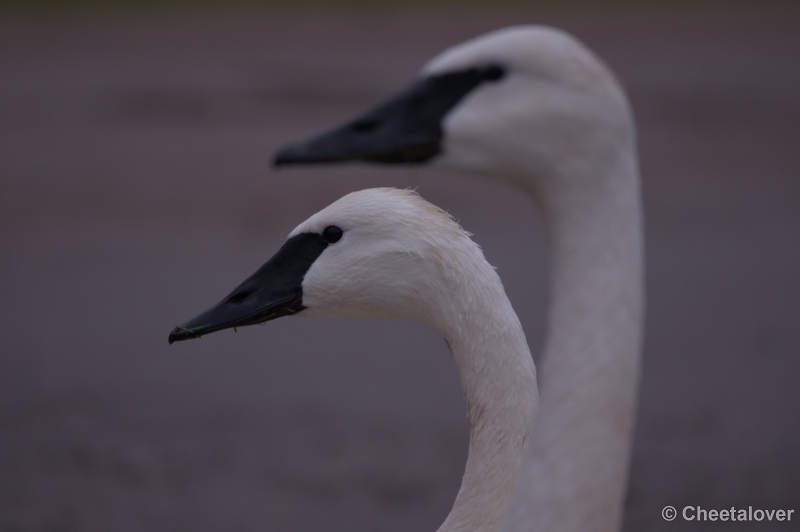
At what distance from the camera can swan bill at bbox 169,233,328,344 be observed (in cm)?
210

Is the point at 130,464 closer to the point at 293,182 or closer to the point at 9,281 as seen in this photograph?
the point at 9,281

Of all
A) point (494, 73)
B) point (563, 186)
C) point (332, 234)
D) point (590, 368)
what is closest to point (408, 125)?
point (494, 73)

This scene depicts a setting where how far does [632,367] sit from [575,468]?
0.81 ft

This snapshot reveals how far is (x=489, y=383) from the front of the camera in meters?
2.04

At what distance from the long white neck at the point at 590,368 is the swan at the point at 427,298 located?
0.15m

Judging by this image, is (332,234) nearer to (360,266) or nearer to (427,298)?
(360,266)

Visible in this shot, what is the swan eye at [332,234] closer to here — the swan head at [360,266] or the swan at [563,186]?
the swan head at [360,266]

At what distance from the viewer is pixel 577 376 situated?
1.83 meters

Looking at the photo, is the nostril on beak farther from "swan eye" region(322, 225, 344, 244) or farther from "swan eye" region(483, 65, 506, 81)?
"swan eye" region(483, 65, 506, 81)

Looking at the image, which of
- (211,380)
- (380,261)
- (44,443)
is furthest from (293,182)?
(380,261)

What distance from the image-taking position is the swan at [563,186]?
5.72ft

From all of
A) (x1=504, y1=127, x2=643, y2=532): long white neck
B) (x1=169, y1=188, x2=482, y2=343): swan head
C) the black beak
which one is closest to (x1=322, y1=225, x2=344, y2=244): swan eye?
(x1=169, y1=188, x2=482, y2=343): swan head

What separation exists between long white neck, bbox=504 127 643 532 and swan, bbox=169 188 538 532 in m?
0.15

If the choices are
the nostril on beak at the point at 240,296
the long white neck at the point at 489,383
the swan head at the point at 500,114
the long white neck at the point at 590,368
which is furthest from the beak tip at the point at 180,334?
the swan head at the point at 500,114
